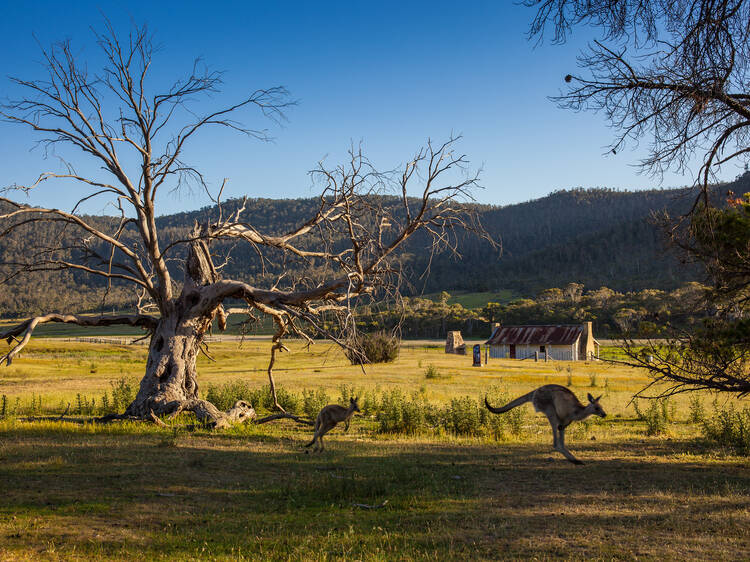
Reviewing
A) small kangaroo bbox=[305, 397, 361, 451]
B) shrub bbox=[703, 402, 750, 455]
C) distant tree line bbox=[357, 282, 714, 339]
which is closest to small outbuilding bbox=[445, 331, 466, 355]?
distant tree line bbox=[357, 282, 714, 339]

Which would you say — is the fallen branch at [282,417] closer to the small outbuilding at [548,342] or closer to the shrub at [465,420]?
the shrub at [465,420]

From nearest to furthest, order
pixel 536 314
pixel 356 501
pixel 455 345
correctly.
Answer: pixel 356 501 < pixel 455 345 < pixel 536 314

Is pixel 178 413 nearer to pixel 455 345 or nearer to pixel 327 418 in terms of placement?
pixel 327 418

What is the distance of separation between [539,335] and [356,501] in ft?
225

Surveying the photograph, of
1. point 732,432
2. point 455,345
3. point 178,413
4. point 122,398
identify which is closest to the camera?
point 732,432

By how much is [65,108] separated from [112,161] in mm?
1622

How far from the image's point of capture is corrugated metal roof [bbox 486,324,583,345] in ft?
234

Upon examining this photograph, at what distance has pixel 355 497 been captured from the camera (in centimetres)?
777

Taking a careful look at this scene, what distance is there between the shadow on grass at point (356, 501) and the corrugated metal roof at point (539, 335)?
61742mm

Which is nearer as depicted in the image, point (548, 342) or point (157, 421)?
point (157, 421)

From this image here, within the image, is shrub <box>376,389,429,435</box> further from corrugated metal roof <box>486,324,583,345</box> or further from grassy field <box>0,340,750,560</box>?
corrugated metal roof <box>486,324,583,345</box>

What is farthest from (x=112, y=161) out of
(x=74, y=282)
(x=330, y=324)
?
(x=74, y=282)

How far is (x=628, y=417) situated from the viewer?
65.5 ft

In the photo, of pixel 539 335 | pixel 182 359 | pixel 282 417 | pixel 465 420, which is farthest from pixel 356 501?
pixel 539 335
